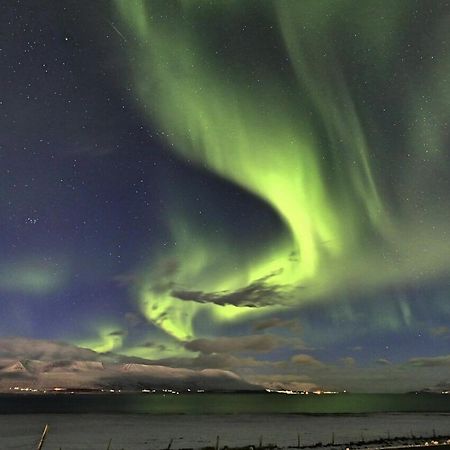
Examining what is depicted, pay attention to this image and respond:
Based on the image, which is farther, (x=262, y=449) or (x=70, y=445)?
(x=70, y=445)

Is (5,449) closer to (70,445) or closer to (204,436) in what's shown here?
(70,445)

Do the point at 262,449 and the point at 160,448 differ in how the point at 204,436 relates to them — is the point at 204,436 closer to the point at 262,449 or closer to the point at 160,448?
the point at 160,448

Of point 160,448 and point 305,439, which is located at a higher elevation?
point 305,439

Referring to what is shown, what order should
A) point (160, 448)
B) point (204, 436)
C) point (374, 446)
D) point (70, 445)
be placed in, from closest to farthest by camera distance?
point (374, 446) → point (160, 448) → point (70, 445) → point (204, 436)

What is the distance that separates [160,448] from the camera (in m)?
73.4

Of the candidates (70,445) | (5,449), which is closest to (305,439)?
(70,445)

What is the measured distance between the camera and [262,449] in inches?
2653

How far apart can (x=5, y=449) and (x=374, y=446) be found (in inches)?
2173

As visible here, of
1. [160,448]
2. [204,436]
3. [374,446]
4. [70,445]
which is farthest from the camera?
[204,436]

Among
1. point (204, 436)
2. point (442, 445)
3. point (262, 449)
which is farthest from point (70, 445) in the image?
point (442, 445)

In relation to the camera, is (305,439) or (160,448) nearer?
(160,448)

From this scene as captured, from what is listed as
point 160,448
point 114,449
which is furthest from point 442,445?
point 114,449

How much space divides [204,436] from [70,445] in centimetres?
2443

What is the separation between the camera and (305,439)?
273ft
